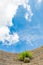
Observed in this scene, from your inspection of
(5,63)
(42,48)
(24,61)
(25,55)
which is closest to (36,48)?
(42,48)

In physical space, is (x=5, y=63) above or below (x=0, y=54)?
below

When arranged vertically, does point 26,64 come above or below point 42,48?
below

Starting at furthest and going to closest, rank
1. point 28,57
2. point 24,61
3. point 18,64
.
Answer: point 28,57
point 24,61
point 18,64

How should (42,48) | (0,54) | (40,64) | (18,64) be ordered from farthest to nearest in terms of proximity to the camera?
1. (42,48)
2. (0,54)
3. (18,64)
4. (40,64)

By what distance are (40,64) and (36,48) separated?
488cm

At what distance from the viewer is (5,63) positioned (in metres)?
10.6

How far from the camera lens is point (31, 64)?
10.1 m

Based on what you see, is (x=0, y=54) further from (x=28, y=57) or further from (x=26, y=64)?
(x=26, y=64)

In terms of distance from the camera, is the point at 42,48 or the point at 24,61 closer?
the point at 24,61

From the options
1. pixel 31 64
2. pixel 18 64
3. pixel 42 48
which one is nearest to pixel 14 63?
pixel 18 64

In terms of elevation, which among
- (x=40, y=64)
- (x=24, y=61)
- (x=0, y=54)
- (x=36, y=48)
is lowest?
(x=40, y=64)

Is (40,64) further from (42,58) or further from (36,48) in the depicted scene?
(36,48)

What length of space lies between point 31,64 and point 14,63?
3.52ft

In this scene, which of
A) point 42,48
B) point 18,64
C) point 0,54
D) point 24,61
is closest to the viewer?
point 18,64
